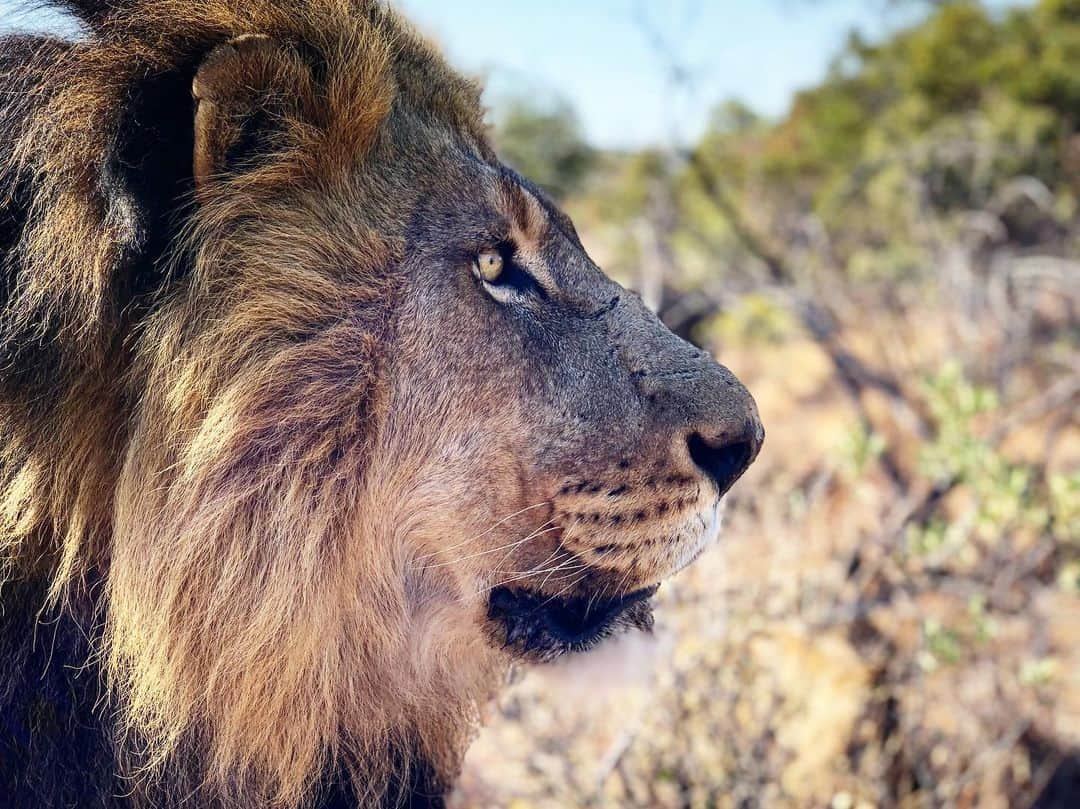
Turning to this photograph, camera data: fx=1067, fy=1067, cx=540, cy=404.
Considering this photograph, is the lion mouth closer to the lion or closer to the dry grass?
the lion

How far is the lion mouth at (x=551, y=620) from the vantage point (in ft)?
6.31

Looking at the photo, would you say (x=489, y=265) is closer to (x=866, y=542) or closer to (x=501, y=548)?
(x=501, y=548)

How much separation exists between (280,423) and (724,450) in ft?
2.50

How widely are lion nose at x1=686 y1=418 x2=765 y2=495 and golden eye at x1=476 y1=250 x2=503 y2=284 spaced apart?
454mm

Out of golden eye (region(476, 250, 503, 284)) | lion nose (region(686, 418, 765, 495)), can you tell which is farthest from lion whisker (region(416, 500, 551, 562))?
golden eye (region(476, 250, 503, 284))

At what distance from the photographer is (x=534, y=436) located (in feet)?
6.04

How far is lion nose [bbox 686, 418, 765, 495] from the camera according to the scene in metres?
1.85

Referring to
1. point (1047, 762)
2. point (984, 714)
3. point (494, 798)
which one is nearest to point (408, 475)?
point (494, 798)

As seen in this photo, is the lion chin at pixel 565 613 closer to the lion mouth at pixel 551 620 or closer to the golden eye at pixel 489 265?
the lion mouth at pixel 551 620

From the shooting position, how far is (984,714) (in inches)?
167

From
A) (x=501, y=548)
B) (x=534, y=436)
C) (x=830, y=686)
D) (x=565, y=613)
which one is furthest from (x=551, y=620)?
(x=830, y=686)

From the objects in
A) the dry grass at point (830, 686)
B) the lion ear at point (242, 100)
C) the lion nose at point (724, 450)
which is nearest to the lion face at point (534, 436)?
the lion nose at point (724, 450)

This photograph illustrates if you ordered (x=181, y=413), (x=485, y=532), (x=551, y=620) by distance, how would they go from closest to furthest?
(x=181, y=413)
(x=485, y=532)
(x=551, y=620)

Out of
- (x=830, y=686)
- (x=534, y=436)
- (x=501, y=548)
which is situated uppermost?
(x=534, y=436)
